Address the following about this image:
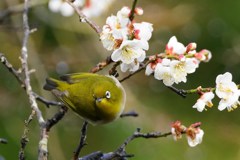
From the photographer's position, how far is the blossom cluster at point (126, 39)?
4.53 ft

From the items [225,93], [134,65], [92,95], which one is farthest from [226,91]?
[92,95]

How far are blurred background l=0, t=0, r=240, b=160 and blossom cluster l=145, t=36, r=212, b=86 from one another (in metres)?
1.95

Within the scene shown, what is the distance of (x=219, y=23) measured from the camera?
4781 mm

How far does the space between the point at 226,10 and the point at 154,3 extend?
27.1 inches

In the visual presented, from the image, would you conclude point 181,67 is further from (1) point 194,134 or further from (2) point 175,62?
(1) point 194,134

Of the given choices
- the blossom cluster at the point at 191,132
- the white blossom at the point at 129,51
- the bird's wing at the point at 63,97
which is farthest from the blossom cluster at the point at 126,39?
the bird's wing at the point at 63,97

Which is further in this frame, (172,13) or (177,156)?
(172,13)

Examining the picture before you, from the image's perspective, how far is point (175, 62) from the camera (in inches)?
55.8

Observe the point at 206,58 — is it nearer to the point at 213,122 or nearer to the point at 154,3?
the point at 213,122

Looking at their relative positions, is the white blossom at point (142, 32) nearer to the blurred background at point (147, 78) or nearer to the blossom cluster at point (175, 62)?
the blossom cluster at point (175, 62)

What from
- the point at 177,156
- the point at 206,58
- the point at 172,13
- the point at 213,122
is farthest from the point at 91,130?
the point at 206,58

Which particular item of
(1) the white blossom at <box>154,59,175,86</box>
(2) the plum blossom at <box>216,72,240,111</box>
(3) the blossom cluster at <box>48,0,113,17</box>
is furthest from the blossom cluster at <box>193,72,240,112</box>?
(3) the blossom cluster at <box>48,0,113,17</box>

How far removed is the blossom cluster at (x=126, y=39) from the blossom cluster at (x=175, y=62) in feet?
0.16

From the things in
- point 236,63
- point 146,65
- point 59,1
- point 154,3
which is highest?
point 154,3
